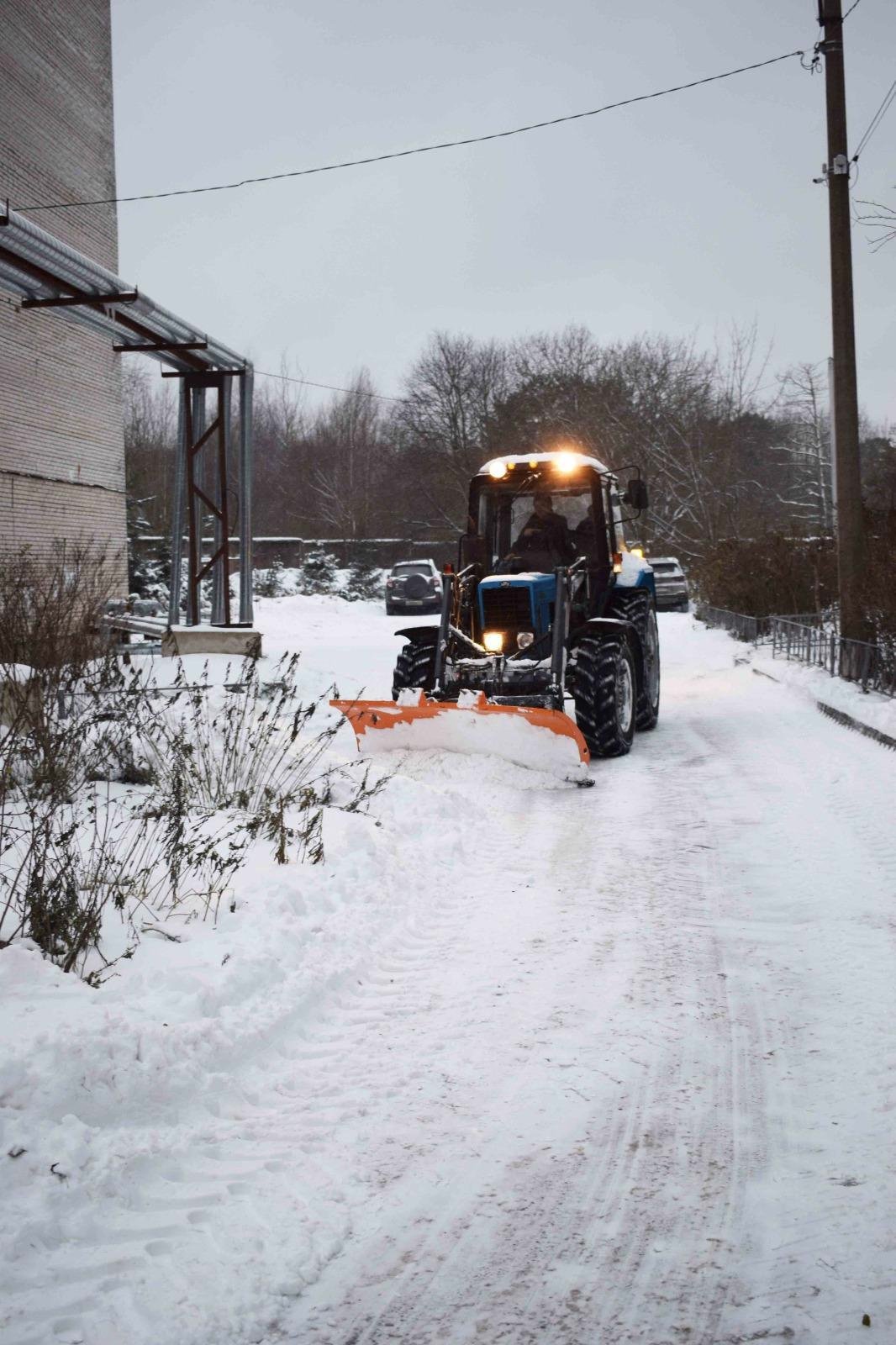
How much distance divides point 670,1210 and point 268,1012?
1.59 m

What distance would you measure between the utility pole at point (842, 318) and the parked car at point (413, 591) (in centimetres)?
1835

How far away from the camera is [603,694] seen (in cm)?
898

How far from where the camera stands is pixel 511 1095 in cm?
327

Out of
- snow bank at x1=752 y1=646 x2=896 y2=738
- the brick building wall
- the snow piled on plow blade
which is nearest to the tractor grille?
the snow piled on plow blade

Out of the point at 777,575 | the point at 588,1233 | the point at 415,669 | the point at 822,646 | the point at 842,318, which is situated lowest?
the point at 588,1233

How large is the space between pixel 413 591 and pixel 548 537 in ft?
68.5

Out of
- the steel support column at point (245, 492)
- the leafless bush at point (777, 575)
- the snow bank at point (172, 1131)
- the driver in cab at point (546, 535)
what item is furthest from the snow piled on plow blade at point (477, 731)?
the leafless bush at point (777, 575)

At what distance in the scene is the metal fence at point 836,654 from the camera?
11414mm

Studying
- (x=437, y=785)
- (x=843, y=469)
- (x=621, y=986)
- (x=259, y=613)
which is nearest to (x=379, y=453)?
(x=259, y=613)

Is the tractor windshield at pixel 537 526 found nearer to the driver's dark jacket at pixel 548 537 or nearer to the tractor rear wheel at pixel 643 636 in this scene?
the driver's dark jacket at pixel 548 537

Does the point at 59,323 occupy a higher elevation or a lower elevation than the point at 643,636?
higher

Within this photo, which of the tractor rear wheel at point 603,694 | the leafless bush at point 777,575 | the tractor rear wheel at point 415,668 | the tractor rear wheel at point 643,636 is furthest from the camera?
the leafless bush at point 777,575

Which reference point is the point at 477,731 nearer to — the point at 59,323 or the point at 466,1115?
the point at 466,1115

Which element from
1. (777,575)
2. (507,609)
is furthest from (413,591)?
(507,609)
